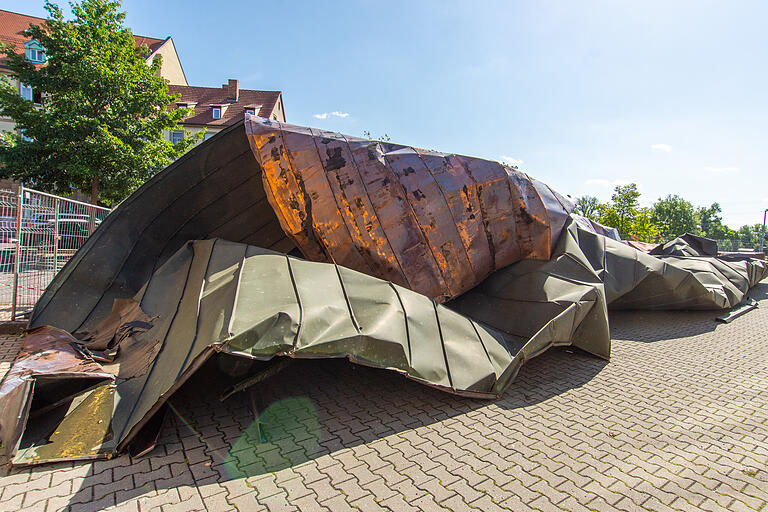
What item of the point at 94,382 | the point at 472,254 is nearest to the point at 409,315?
the point at 472,254

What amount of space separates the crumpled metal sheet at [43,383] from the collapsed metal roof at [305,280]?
0.02 meters

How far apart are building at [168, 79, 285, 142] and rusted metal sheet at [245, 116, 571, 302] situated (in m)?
31.8

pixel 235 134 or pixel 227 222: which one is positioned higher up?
pixel 235 134

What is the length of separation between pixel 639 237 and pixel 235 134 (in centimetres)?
3425

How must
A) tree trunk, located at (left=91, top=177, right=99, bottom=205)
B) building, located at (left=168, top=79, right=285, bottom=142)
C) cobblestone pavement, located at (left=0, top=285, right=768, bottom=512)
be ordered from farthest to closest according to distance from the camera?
building, located at (left=168, top=79, right=285, bottom=142)
tree trunk, located at (left=91, top=177, right=99, bottom=205)
cobblestone pavement, located at (left=0, top=285, right=768, bottom=512)

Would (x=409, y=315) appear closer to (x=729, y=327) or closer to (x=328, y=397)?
(x=328, y=397)

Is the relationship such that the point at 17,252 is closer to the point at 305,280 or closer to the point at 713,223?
the point at 305,280

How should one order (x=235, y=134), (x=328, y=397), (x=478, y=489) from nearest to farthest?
1. (x=478, y=489)
2. (x=328, y=397)
3. (x=235, y=134)

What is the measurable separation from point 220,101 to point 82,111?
23574 millimetres

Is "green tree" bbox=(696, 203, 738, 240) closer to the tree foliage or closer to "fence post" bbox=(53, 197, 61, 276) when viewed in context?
the tree foliage

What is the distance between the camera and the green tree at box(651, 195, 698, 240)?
184 feet

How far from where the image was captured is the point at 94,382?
3.50 meters

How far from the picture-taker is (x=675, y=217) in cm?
5794

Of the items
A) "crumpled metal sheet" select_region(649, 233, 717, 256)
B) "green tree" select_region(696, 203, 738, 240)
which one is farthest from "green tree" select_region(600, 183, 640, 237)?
"green tree" select_region(696, 203, 738, 240)
